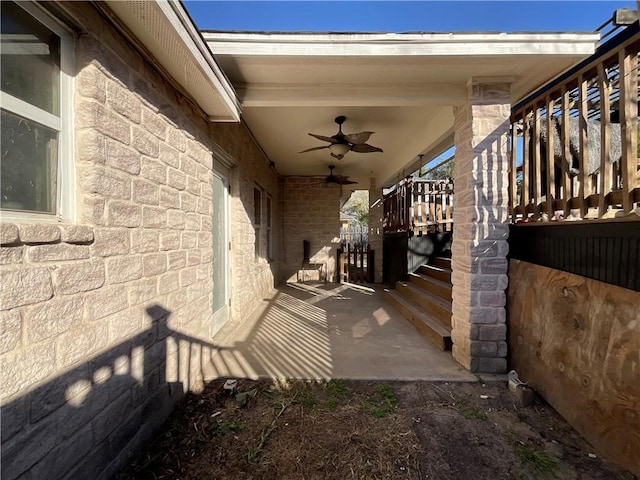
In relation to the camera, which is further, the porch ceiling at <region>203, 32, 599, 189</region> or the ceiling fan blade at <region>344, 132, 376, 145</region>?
the ceiling fan blade at <region>344, 132, 376, 145</region>

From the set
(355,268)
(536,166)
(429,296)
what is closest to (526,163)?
(536,166)

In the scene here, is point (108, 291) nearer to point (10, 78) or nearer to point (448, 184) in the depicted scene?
point (10, 78)

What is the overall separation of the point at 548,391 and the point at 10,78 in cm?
356

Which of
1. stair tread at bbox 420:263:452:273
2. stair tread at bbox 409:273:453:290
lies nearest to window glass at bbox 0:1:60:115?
stair tread at bbox 409:273:453:290

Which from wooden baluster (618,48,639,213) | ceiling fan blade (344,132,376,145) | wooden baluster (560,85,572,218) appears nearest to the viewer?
wooden baluster (618,48,639,213)

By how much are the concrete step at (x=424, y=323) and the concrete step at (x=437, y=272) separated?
2.01ft

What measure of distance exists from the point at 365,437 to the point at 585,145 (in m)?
2.47

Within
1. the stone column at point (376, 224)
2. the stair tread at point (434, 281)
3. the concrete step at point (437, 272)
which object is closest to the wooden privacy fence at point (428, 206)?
the concrete step at point (437, 272)

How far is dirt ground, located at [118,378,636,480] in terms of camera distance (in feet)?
4.92

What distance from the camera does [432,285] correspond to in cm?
413

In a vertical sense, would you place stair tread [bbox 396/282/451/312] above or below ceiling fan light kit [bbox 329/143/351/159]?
below

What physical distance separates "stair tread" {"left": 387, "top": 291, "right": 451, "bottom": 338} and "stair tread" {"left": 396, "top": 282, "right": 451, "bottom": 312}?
195mm

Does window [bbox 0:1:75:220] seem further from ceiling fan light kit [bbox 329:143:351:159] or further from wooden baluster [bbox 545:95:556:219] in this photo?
wooden baluster [bbox 545:95:556:219]

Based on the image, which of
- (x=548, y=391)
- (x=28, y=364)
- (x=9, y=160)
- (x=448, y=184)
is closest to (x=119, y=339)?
(x=28, y=364)
